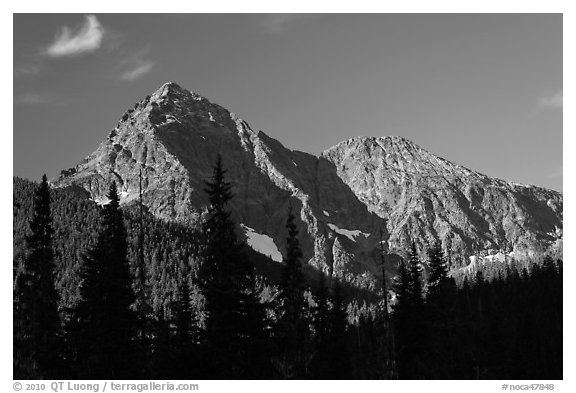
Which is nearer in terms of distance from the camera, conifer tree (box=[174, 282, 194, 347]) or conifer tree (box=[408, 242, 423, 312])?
conifer tree (box=[174, 282, 194, 347])

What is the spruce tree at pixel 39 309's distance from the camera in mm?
42719

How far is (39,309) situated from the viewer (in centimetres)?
4644

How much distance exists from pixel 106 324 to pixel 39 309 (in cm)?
967

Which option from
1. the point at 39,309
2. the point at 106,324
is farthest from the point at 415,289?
the point at 39,309

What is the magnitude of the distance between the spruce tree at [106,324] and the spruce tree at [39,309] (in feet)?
6.30

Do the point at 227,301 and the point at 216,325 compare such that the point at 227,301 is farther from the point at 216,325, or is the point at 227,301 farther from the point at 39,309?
the point at 39,309

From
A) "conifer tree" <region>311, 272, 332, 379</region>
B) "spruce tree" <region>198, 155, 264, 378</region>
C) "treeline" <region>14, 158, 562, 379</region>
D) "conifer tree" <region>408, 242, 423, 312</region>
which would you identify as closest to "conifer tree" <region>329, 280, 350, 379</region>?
"treeline" <region>14, 158, 562, 379</region>

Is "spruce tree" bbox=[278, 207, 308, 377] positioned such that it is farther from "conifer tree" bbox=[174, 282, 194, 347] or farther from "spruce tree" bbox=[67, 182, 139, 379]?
"spruce tree" bbox=[67, 182, 139, 379]

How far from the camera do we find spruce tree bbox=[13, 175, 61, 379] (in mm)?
42719

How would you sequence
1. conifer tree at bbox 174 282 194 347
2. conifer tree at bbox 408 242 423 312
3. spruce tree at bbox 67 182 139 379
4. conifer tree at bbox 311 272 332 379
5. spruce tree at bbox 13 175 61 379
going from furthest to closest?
conifer tree at bbox 311 272 332 379 → conifer tree at bbox 408 242 423 312 → conifer tree at bbox 174 282 194 347 → spruce tree at bbox 13 175 61 379 → spruce tree at bbox 67 182 139 379

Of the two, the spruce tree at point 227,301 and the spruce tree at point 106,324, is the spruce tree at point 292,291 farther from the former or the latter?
the spruce tree at point 227,301

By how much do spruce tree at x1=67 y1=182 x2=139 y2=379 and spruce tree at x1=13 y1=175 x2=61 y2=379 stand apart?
1919 mm
